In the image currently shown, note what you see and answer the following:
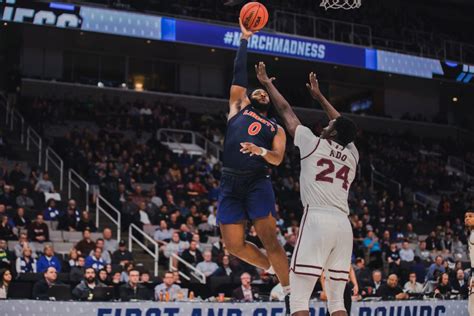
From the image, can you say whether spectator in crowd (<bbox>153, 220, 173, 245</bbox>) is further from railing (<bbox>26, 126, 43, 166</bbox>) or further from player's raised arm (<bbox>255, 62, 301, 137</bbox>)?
player's raised arm (<bbox>255, 62, 301, 137</bbox>)

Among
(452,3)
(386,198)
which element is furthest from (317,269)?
(452,3)

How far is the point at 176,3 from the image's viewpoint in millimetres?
29859

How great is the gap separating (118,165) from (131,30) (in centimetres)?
496

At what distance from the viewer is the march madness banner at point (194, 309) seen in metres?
11.7

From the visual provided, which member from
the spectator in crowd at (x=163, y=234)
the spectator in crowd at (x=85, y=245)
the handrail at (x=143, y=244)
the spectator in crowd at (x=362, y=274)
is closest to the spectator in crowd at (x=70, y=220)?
the spectator in crowd at (x=85, y=245)

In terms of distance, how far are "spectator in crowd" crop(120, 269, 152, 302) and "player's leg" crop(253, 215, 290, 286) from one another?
6.68 meters

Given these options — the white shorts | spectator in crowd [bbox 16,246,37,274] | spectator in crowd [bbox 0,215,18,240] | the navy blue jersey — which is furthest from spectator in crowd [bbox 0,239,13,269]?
the white shorts

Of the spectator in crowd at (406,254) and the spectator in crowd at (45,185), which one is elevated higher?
the spectator in crowd at (45,185)

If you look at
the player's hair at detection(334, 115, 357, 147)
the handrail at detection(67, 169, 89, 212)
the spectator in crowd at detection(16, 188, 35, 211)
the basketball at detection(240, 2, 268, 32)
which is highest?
the basketball at detection(240, 2, 268, 32)

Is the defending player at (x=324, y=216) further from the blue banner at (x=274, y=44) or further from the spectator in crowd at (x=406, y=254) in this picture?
the blue banner at (x=274, y=44)

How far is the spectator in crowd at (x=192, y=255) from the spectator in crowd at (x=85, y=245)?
85.6 inches

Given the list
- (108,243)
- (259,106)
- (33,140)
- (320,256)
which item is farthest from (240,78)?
(33,140)

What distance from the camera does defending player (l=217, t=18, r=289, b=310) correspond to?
8211 mm

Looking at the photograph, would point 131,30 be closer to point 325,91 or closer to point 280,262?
point 325,91
